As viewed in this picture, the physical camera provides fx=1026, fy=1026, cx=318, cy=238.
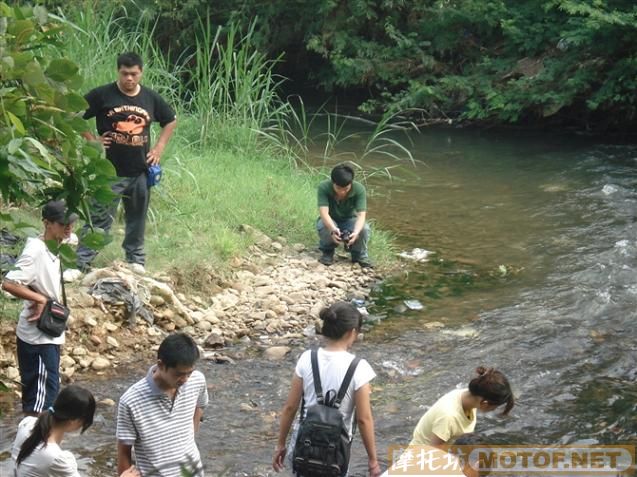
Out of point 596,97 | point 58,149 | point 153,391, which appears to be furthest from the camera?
point 596,97

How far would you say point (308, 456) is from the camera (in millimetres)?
4375

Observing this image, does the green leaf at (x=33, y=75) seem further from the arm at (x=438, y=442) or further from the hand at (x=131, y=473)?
the arm at (x=438, y=442)

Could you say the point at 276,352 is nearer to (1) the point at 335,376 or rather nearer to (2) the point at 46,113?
(1) the point at 335,376

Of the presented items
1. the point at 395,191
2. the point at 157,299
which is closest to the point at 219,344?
the point at 157,299

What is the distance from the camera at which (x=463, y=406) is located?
4.60 meters

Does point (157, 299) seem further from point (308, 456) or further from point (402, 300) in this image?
point (308, 456)

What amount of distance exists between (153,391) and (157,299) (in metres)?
3.68

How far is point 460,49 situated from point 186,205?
1007cm

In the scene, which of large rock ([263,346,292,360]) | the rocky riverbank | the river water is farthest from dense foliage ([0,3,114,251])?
large rock ([263,346,292,360])

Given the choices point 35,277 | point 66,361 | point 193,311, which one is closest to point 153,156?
point 193,311

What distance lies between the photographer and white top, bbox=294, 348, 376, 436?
14.6 feet

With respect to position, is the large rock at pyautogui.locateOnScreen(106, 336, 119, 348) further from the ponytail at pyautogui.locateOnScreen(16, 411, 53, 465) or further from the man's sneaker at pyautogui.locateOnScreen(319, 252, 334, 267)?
the ponytail at pyautogui.locateOnScreen(16, 411, 53, 465)

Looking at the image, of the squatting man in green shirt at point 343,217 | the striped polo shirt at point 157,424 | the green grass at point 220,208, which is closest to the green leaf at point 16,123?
the striped polo shirt at point 157,424

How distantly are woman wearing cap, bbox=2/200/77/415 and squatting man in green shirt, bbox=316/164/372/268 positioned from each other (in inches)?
151
